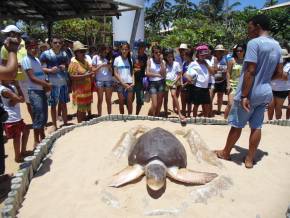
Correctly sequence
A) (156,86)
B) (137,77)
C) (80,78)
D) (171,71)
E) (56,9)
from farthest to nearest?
1. (56,9)
2. (171,71)
3. (137,77)
4. (156,86)
5. (80,78)

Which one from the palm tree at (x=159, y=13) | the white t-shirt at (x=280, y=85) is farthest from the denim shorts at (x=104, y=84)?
the palm tree at (x=159, y=13)

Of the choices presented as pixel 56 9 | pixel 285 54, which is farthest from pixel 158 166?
pixel 56 9

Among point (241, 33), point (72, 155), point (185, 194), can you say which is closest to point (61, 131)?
point (72, 155)

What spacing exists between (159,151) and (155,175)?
45 cm

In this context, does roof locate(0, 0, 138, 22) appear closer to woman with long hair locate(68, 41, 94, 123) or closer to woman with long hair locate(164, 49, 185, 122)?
woman with long hair locate(164, 49, 185, 122)

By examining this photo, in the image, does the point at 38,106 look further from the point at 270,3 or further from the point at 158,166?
the point at 270,3

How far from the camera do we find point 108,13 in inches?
465

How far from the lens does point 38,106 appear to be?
541 centimetres

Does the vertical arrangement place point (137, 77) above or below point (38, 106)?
above

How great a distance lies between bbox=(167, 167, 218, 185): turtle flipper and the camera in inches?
148

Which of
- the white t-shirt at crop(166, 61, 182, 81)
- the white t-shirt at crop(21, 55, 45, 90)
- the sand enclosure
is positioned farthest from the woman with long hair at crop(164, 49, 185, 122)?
the white t-shirt at crop(21, 55, 45, 90)

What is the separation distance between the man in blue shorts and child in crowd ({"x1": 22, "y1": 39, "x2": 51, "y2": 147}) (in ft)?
9.44

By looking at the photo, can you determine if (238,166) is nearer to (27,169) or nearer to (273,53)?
(273,53)

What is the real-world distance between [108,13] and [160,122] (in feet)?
22.1
